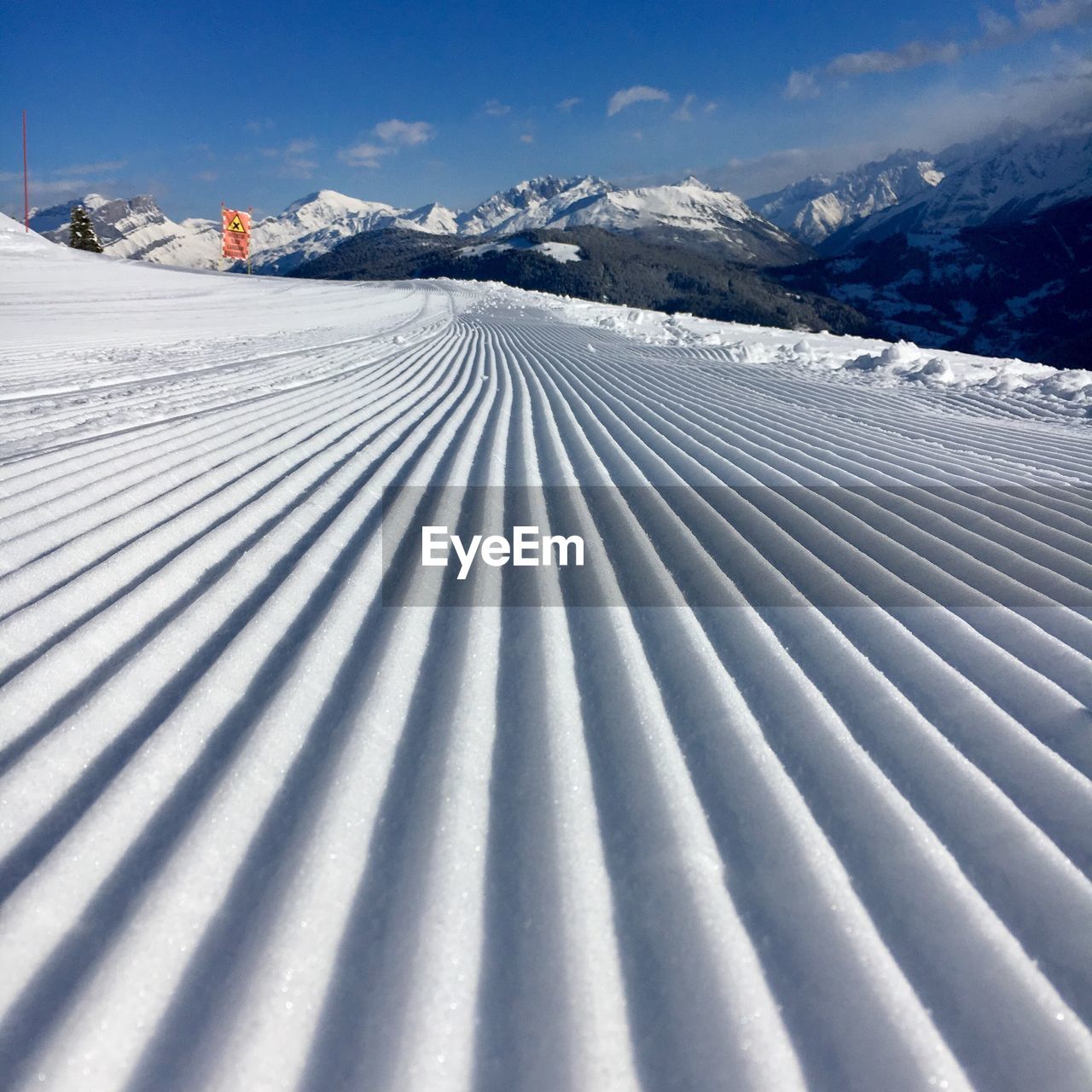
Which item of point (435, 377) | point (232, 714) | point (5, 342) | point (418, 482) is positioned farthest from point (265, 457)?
point (5, 342)

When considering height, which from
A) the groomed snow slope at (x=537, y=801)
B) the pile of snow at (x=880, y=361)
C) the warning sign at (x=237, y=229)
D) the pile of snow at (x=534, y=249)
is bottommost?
the groomed snow slope at (x=537, y=801)

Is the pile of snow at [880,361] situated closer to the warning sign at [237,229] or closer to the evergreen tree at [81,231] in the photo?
the warning sign at [237,229]

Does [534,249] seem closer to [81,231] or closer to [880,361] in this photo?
[81,231]

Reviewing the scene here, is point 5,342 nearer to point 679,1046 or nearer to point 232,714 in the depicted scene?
point 232,714

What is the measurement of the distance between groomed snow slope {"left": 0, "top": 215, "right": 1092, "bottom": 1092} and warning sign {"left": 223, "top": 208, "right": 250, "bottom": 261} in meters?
24.3

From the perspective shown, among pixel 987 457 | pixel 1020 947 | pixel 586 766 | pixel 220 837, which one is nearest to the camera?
pixel 1020 947

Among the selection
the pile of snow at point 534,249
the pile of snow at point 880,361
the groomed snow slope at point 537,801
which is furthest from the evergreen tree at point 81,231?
the pile of snow at point 534,249

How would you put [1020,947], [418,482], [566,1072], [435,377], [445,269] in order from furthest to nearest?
[445,269] < [435,377] < [418,482] < [1020,947] < [566,1072]

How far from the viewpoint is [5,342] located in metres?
8.02

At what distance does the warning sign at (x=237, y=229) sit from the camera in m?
24.7

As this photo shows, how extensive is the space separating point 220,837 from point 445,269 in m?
125

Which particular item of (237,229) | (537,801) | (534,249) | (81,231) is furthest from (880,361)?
(534,249)

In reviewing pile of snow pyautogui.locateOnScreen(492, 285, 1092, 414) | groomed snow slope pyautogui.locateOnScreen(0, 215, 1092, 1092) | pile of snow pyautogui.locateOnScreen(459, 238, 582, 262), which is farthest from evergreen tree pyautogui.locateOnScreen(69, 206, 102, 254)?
pile of snow pyautogui.locateOnScreen(459, 238, 582, 262)

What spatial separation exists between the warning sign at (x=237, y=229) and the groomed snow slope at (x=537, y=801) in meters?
24.3
